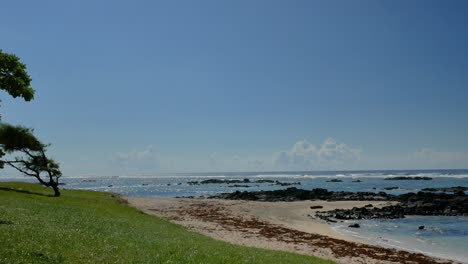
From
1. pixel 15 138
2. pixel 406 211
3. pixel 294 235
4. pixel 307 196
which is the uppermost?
pixel 15 138

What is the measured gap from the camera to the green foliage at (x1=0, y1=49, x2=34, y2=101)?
71.3 ft

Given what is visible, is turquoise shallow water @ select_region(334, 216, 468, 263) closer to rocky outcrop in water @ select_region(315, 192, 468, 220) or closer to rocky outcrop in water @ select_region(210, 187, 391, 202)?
rocky outcrop in water @ select_region(315, 192, 468, 220)

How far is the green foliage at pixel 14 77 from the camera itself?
71.3ft

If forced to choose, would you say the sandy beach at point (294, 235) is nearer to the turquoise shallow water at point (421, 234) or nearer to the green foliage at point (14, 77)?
the turquoise shallow water at point (421, 234)

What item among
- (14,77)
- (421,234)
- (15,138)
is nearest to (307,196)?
(421,234)

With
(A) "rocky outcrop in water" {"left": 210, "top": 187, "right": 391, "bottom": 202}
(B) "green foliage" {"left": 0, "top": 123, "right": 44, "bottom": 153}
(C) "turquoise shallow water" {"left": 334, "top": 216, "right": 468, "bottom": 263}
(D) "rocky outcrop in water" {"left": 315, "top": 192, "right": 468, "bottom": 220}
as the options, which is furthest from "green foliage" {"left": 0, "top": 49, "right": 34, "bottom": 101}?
(A) "rocky outcrop in water" {"left": 210, "top": 187, "right": 391, "bottom": 202}

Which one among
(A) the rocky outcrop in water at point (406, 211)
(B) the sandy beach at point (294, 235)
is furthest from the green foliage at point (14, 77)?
(A) the rocky outcrop in water at point (406, 211)

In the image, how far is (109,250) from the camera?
1869 cm

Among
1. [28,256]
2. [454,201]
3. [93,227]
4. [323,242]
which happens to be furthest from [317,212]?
[28,256]

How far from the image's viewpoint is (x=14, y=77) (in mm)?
21828

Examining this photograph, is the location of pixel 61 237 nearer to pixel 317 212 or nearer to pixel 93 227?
pixel 93 227

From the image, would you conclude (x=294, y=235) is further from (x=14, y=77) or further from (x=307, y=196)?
(x=307, y=196)

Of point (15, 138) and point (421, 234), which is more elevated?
point (15, 138)

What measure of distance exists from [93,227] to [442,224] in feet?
144
